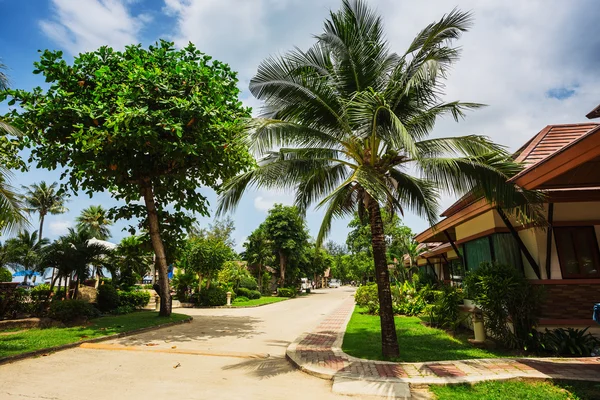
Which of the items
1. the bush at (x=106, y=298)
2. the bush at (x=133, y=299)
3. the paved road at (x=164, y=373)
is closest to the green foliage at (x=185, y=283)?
the bush at (x=133, y=299)

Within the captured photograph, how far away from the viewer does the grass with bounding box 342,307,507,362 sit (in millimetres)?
7406

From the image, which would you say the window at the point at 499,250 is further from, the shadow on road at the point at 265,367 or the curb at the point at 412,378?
the shadow on road at the point at 265,367

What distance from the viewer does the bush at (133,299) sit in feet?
58.2

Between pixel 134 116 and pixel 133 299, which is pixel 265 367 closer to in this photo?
pixel 134 116

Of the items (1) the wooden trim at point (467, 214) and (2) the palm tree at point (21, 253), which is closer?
(1) the wooden trim at point (467, 214)

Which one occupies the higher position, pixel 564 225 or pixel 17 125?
pixel 17 125

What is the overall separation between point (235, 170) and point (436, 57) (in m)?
7.39

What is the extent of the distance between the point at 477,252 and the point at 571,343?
412 cm

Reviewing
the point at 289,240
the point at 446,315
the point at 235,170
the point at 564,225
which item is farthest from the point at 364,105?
the point at 289,240

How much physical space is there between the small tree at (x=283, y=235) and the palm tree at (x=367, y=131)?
29043mm

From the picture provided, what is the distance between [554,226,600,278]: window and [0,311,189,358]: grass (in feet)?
38.8

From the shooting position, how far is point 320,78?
26.0ft

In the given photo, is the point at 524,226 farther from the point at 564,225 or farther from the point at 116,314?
the point at 116,314

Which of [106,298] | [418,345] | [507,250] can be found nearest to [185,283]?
[106,298]
